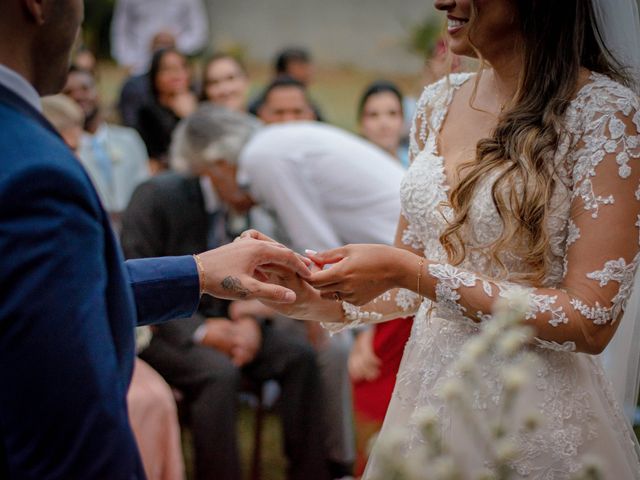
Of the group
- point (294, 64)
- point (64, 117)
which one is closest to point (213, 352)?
point (64, 117)

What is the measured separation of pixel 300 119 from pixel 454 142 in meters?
3.46

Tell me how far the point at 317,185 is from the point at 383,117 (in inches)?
72.7

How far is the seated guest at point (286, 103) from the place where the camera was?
570 cm

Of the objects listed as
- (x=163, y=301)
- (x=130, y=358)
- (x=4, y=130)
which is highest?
(x=4, y=130)

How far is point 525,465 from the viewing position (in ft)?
6.84

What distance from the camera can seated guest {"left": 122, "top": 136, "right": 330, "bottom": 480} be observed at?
4164mm

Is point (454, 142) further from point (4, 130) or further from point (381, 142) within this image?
point (381, 142)

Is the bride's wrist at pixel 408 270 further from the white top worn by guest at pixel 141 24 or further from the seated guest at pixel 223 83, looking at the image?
the white top worn by guest at pixel 141 24

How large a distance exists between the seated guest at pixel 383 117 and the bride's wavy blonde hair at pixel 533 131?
12.7ft

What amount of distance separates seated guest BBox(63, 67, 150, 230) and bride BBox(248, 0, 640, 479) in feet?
11.7

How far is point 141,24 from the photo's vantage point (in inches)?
398

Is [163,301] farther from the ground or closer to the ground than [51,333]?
closer to the ground

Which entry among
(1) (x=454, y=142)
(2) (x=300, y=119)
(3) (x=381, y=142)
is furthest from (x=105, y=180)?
(1) (x=454, y=142)

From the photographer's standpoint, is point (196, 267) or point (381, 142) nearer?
point (196, 267)
